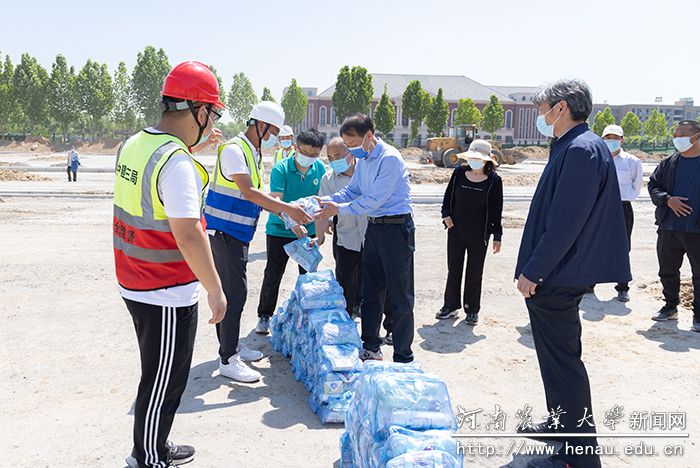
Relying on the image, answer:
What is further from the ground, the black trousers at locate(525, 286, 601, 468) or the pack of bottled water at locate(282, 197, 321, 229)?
the pack of bottled water at locate(282, 197, 321, 229)

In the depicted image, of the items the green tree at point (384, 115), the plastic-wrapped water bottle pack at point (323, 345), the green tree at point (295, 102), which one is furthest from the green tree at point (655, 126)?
the plastic-wrapped water bottle pack at point (323, 345)

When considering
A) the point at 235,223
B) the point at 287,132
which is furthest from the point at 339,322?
the point at 287,132

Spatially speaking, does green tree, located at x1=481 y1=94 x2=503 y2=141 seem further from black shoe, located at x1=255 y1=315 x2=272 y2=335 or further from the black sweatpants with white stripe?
the black sweatpants with white stripe

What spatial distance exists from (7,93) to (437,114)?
184 feet

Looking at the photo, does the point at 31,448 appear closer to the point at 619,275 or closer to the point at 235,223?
the point at 235,223

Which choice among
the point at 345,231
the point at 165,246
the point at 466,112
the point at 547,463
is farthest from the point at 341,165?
the point at 466,112

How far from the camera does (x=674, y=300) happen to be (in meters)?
5.65

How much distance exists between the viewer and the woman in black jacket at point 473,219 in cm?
541

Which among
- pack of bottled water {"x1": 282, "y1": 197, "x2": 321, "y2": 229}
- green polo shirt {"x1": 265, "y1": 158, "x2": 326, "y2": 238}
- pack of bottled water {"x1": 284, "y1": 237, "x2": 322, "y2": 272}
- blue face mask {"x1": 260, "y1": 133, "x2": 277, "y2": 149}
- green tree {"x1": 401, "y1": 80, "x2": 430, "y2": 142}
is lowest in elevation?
pack of bottled water {"x1": 284, "y1": 237, "x2": 322, "y2": 272}

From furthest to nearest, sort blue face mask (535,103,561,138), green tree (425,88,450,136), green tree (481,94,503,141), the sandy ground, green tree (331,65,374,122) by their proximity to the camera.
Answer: green tree (481,94,503,141) < green tree (425,88,450,136) < green tree (331,65,374,122) < blue face mask (535,103,561,138) < the sandy ground

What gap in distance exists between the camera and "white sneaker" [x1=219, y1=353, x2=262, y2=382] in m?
3.93

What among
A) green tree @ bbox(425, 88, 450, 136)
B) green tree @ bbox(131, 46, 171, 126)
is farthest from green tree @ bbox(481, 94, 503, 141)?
green tree @ bbox(131, 46, 171, 126)

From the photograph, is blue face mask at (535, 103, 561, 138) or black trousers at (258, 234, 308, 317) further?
black trousers at (258, 234, 308, 317)

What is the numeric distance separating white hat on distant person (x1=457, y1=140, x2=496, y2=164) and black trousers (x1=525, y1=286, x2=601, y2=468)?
8.99ft
